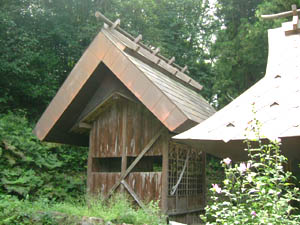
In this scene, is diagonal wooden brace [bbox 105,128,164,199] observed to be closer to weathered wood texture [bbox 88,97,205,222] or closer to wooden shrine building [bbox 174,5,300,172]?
weathered wood texture [bbox 88,97,205,222]

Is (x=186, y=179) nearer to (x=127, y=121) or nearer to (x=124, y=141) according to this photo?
(x=124, y=141)

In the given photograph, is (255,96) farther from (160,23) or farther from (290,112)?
(160,23)

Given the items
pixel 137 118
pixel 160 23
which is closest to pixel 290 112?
pixel 137 118

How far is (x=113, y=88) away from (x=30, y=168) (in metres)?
4.12

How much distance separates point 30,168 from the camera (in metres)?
10.8

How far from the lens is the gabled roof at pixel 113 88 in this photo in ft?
22.9

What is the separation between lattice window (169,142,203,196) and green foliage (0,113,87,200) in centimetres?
346

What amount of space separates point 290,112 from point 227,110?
1132 mm

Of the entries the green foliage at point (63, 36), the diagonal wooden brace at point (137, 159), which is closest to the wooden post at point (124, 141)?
the diagonal wooden brace at point (137, 159)

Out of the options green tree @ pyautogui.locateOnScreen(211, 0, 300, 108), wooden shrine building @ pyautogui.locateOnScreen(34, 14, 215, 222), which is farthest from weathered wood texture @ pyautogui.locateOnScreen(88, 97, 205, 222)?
green tree @ pyautogui.locateOnScreen(211, 0, 300, 108)

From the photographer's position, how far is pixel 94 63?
8.00 meters

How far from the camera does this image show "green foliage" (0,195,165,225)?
6.35 metres

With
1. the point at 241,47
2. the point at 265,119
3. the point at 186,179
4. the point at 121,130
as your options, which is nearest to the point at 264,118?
the point at 265,119

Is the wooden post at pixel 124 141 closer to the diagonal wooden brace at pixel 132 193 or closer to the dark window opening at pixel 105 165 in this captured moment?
the diagonal wooden brace at pixel 132 193
